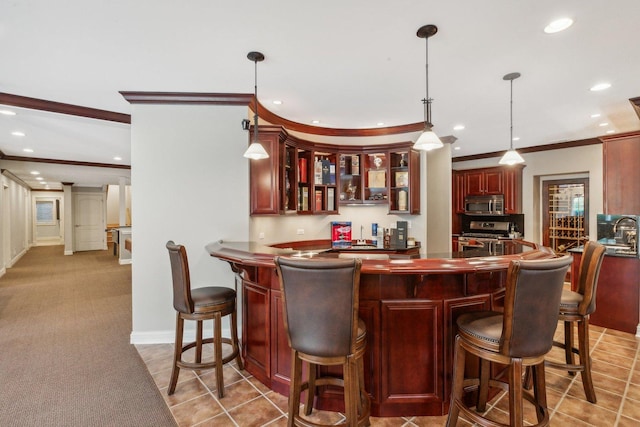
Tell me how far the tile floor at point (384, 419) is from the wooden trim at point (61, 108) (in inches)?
111

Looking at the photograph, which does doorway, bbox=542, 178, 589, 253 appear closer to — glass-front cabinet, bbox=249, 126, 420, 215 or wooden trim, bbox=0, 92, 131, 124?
glass-front cabinet, bbox=249, 126, 420, 215

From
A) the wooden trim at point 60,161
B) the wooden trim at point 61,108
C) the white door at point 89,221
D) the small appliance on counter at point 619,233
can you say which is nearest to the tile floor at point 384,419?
the small appliance on counter at point 619,233

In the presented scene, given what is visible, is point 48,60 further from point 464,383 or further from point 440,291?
point 464,383

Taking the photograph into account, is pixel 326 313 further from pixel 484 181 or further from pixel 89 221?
pixel 89 221

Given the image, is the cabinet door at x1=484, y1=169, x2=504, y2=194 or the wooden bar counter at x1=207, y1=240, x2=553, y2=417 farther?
the cabinet door at x1=484, y1=169, x2=504, y2=194

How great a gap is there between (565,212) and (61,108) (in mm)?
7885

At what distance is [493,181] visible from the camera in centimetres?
654

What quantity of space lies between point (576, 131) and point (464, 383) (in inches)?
192

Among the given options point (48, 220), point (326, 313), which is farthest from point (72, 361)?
point (48, 220)

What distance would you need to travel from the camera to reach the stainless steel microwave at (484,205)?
6.42 m

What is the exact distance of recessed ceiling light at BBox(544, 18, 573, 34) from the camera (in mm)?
2107

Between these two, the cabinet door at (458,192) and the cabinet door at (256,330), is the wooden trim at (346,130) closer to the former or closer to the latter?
the cabinet door at (256,330)

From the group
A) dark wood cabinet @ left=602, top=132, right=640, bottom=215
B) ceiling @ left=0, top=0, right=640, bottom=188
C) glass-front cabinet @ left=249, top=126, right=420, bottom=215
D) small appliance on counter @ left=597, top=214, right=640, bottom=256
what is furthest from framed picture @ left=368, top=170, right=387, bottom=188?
small appliance on counter @ left=597, top=214, right=640, bottom=256

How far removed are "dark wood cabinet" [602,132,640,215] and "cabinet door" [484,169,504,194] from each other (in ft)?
8.48
